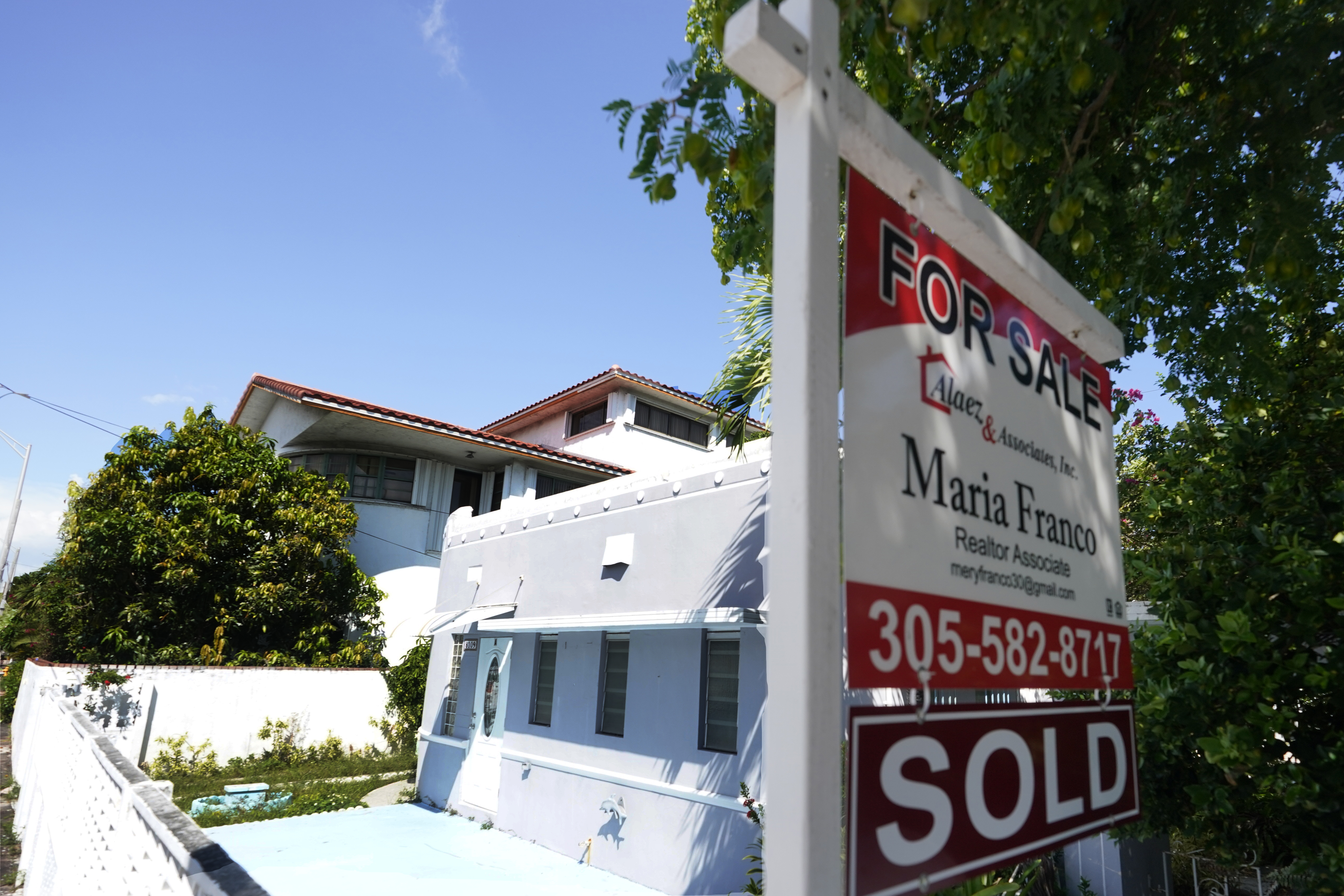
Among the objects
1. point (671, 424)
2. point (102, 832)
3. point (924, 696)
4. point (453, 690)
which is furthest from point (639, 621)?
point (671, 424)

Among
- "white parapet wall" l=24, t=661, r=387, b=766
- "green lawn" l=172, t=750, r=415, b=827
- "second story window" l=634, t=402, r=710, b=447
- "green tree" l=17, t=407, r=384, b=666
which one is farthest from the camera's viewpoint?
"second story window" l=634, t=402, r=710, b=447

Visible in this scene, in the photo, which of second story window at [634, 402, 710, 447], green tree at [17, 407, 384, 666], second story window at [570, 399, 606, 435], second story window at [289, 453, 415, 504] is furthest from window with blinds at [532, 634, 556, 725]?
second story window at [570, 399, 606, 435]

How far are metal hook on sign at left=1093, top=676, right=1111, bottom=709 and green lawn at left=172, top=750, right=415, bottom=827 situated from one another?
1280 cm

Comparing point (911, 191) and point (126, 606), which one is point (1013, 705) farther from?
point (126, 606)

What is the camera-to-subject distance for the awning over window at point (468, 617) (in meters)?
12.4

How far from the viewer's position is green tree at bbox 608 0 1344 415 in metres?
3.38

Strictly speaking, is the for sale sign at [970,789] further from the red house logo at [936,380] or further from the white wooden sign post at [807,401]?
the red house logo at [936,380]

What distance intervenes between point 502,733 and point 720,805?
5.34 meters

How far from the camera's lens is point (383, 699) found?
58.4 feet

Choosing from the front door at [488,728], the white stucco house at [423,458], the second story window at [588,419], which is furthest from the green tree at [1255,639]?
the second story window at [588,419]

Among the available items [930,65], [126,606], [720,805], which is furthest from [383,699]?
[930,65]

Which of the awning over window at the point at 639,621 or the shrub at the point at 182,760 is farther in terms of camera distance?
the shrub at the point at 182,760

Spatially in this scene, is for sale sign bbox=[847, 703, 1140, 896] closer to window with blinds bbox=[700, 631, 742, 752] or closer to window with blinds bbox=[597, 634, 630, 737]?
window with blinds bbox=[700, 631, 742, 752]

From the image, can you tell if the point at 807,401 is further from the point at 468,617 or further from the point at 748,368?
the point at 468,617
